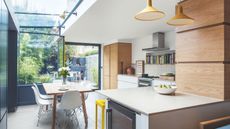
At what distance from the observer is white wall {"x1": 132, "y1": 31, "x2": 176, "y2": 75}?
457cm

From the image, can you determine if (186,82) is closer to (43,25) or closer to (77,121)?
(77,121)

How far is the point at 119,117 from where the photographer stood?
1775 millimetres

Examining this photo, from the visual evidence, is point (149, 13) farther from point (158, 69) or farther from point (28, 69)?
point (28, 69)

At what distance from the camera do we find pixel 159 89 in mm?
2068

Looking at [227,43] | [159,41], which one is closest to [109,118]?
[227,43]

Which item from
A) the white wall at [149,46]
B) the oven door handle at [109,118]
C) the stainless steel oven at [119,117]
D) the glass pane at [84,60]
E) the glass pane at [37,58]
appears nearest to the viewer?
the stainless steel oven at [119,117]

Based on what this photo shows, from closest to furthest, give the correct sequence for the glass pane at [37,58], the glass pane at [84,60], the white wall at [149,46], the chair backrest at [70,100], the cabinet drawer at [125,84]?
the chair backrest at [70,100] → the white wall at [149,46] → the cabinet drawer at [125,84] → the glass pane at [37,58] → the glass pane at [84,60]

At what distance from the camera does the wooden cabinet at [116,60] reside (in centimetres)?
614

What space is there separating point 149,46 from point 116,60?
Answer: 4.51ft

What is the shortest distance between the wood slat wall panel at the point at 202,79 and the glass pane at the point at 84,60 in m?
5.30

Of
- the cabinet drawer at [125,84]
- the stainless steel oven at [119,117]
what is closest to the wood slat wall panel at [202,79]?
the stainless steel oven at [119,117]

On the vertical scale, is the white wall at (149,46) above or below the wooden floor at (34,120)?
above

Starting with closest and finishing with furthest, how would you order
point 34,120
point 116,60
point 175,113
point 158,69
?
point 175,113 < point 34,120 < point 158,69 < point 116,60

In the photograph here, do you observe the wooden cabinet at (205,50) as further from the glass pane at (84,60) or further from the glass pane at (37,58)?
the glass pane at (84,60)
